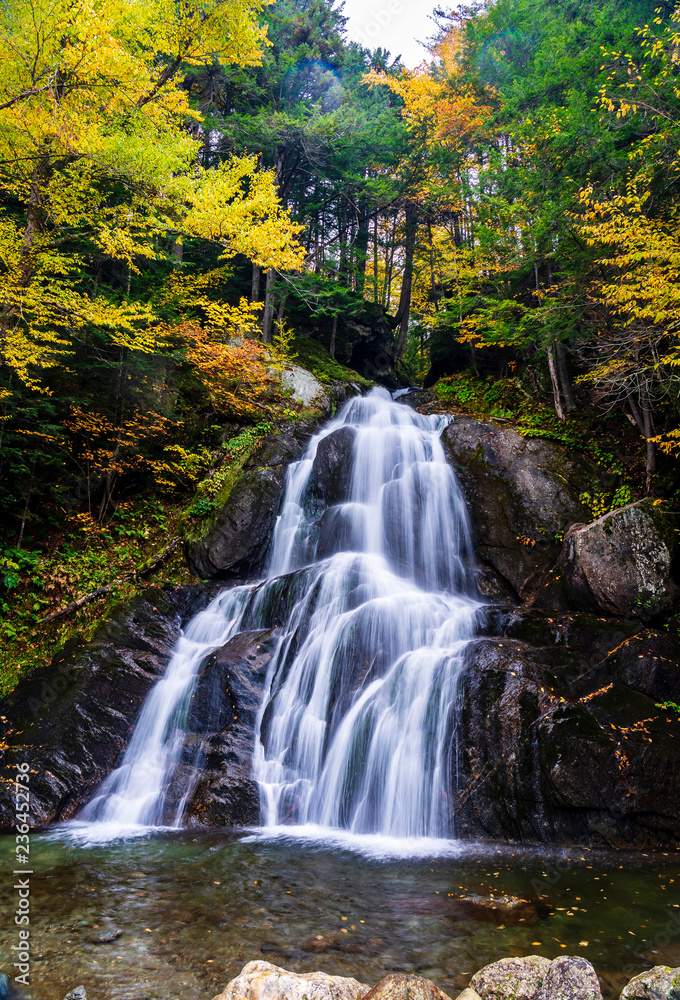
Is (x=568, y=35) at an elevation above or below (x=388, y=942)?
above

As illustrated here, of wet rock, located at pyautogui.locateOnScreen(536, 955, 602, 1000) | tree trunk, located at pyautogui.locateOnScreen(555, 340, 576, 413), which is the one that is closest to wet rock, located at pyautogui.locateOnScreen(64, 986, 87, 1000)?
wet rock, located at pyautogui.locateOnScreen(536, 955, 602, 1000)

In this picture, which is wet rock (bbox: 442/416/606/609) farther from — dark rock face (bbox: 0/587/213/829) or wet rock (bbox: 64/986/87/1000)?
wet rock (bbox: 64/986/87/1000)

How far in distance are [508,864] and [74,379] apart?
10.8 m

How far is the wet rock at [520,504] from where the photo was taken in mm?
8414

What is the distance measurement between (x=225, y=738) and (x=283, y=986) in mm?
4233

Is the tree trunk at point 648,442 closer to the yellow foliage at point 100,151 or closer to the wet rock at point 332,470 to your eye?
the wet rock at point 332,470

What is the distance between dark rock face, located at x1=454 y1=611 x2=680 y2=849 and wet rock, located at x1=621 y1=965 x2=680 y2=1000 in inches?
100

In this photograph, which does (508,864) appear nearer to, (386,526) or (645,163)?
(386,526)

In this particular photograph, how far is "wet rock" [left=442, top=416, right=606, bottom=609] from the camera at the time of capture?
331 inches

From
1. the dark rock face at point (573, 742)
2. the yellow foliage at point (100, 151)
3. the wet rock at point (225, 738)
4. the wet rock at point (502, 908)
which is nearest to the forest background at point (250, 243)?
the yellow foliage at point (100, 151)

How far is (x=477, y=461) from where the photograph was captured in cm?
998

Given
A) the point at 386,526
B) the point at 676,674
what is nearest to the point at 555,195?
the point at 386,526

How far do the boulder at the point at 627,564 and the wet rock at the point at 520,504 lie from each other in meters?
0.68

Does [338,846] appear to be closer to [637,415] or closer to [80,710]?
[80,710]
